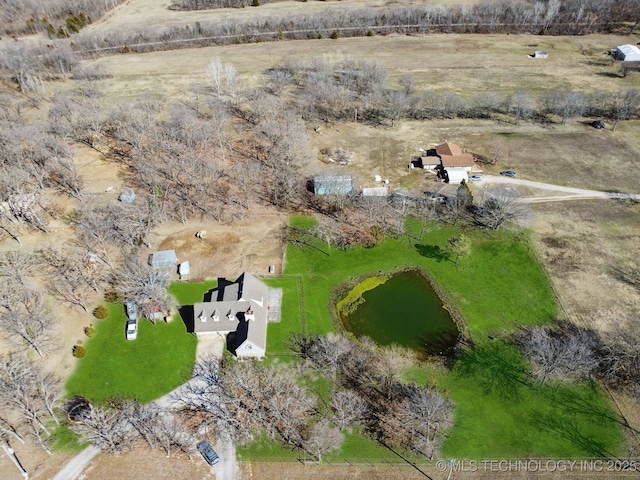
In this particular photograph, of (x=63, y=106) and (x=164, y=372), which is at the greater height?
(x=63, y=106)

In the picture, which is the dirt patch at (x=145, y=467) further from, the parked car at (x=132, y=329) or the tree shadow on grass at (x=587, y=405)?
the tree shadow on grass at (x=587, y=405)

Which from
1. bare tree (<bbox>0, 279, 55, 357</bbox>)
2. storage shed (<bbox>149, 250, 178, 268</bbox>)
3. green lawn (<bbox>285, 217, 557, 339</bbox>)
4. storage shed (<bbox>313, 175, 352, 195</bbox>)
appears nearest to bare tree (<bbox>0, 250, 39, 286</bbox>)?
bare tree (<bbox>0, 279, 55, 357</bbox>)

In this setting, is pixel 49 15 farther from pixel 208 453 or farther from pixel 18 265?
pixel 208 453

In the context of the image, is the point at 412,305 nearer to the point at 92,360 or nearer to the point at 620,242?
the point at 620,242

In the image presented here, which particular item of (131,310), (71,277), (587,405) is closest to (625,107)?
(587,405)

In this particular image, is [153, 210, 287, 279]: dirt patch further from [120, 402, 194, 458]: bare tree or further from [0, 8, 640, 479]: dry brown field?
[120, 402, 194, 458]: bare tree

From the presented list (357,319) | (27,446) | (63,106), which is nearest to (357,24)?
(63,106)
